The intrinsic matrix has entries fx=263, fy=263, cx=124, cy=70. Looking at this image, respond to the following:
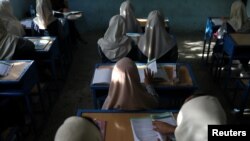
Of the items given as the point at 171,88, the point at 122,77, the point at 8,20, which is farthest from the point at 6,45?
the point at 171,88

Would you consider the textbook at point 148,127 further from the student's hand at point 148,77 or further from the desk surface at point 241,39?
the desk surface at point 241,39

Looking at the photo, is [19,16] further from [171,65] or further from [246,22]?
[246,22]

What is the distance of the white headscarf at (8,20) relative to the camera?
14.2 feet

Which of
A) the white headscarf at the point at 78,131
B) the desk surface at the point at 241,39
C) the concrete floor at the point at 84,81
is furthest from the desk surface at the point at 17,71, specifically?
the desk surface at the point at 241,39

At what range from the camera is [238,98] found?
394 cm

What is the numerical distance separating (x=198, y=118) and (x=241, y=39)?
288cm

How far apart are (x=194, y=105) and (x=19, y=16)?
502cm

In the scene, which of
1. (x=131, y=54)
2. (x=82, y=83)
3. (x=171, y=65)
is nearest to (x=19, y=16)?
(x=82, y=83)

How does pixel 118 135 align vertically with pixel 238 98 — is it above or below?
above

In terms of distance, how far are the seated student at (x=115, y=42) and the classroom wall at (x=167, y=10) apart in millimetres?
3227

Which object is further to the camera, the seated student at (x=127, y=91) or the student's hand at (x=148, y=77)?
the student's hand at (x=148, y=77)

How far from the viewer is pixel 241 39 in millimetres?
3795

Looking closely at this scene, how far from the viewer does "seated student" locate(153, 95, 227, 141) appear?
4.23 ft

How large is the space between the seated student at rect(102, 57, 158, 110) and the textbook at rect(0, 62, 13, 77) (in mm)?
1310
